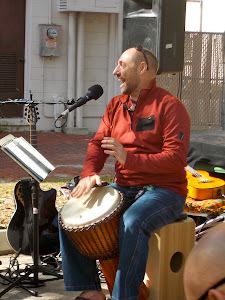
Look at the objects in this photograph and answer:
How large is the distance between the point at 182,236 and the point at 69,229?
0.71 metres

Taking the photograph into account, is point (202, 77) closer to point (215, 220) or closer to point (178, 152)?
point (215, 220)

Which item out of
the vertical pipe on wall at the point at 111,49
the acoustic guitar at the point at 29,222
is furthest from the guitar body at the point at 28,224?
the vertical pipe on wall at the point at 111,49

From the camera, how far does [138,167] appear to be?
3.69 m

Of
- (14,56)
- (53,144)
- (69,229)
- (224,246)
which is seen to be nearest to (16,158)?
(69,229)

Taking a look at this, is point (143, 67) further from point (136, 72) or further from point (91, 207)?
point (91, 207)

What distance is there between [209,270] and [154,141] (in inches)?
107

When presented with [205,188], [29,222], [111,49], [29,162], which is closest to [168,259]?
[29,162]

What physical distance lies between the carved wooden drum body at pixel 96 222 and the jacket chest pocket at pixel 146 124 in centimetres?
42

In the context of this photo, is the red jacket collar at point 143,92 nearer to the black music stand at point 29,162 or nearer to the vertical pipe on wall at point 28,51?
the black music stand at point 29,162

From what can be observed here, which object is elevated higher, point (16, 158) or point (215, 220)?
point (16, 158)

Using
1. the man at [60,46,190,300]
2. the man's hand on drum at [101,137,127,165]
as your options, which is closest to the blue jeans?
the man at [60,46,190,300]

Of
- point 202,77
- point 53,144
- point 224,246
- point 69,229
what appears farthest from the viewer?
point 202,77

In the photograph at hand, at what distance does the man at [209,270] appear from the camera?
1.13 m

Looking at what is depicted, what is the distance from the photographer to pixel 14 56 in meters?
11.6
